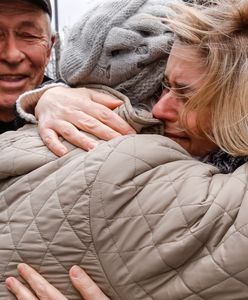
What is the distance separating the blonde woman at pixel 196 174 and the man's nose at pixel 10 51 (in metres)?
1.33

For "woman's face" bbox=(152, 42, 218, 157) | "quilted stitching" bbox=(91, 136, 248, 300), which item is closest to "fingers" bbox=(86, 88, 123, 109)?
"woman's face" bbox=(152, 42, 218, 157)

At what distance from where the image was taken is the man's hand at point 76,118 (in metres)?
1.78

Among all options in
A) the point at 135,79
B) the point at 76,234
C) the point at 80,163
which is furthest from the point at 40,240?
the point at 135,79

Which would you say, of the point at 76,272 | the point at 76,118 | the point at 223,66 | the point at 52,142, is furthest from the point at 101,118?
the point at 76,272

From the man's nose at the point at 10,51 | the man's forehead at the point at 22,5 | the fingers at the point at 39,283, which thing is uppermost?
the man's forehead at the point at 22,5

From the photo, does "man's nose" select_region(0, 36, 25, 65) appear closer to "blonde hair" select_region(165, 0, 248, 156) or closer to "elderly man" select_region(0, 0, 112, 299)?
"elderly man" select_region(0, 0, 112, 299)

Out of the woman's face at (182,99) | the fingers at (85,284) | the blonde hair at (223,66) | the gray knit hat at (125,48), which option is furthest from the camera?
the gray knit hat at (125,48)

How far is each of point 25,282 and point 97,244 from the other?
0.94 ft

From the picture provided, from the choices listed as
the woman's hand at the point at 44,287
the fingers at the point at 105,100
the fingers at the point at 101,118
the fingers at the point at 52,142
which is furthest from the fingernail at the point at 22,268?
the fingers at the point at 105,100

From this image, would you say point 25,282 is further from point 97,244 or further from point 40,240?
point 97,244

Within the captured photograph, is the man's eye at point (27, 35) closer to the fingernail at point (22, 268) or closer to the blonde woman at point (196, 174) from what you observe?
the blonde woman at point (196, 174)

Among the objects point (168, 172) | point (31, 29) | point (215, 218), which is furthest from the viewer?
point (31, 29)

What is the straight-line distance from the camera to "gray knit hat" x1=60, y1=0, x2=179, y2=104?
1892 mm

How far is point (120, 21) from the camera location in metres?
1.92
